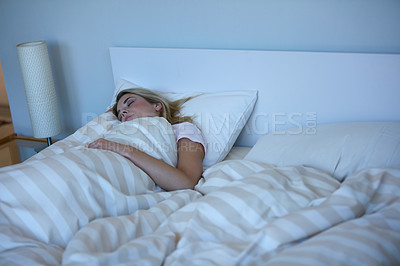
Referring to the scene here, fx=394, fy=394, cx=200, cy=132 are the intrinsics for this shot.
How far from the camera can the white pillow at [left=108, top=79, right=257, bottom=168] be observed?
176cm

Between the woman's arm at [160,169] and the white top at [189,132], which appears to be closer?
the woman's arm at [160,169]

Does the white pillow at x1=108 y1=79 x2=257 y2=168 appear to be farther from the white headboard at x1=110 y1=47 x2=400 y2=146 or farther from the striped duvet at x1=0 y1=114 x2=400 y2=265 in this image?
the striped duvet at x1=0 y1=114 x2=400 y2=265

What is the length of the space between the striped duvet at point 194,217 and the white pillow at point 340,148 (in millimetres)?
95

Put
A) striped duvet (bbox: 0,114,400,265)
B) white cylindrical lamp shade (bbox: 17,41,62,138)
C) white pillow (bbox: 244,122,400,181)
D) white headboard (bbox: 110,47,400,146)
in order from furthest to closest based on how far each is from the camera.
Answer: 1. white cylindrical lamp shade (bbox: 17,41,62,138)
2. white headboard (bbox: 110,47,400,146)
3. white pillow (bbox: 244,122,400,181)
4. striped duvet (bbox: 0,114,400,265)

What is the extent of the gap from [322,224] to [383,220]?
16 centimetres

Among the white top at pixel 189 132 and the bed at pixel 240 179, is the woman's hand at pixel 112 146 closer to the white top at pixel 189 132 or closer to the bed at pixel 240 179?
the bed at pixel 240 179

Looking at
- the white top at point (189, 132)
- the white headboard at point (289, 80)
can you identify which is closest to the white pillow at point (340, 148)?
the white headboard at point (289, 80)

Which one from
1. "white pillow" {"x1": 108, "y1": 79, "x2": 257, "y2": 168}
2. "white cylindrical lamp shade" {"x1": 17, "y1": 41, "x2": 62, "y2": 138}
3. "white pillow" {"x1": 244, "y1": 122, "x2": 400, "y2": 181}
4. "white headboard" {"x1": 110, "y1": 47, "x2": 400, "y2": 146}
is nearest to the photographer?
"white pillow" {"x1": 244, "y1": 122, "x2": 400, "y2": 181}

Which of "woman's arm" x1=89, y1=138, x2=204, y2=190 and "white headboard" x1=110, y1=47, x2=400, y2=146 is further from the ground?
"white headboard" x1=110, y1=47, x2=400, y2=146

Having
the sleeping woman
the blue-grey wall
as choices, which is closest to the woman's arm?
the sleeping woman

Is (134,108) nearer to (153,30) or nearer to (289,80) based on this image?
(153,30)

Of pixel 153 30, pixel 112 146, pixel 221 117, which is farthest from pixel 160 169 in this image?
pixel 153 30

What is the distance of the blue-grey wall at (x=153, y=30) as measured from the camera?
166 centimetres

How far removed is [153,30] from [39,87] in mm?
728
